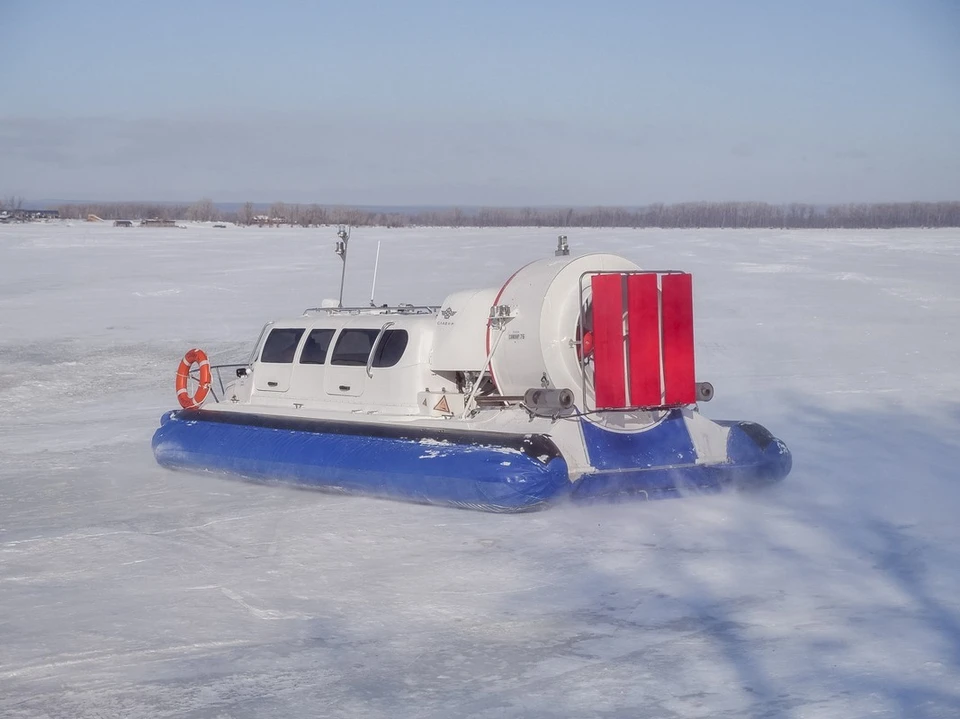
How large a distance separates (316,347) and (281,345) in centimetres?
52

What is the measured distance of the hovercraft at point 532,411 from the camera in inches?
314

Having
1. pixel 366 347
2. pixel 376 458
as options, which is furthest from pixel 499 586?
pixel 366 347

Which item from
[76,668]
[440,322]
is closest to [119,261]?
[440,322]

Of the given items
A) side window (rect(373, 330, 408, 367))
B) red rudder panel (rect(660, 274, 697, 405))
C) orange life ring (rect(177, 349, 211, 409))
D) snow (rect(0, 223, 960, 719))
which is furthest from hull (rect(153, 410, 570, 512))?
red rudder panel (rect(660, 274, 697, 405))

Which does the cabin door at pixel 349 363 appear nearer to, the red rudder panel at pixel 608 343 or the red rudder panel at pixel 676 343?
the red rudder panel at pixel 608 343

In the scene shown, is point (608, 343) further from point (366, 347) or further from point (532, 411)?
point (366, 347)

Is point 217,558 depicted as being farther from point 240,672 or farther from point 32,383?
point 32,383

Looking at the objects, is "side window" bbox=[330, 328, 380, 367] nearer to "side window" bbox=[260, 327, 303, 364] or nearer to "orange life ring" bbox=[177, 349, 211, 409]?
"side window" bbox=[260, 327, 303, 364]

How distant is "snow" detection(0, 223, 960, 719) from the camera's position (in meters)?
4.71

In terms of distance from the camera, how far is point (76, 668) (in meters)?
5.16

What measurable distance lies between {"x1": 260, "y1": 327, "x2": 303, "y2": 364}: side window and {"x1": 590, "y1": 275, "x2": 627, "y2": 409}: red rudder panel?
3.50 metres

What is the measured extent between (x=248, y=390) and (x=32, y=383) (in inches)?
254

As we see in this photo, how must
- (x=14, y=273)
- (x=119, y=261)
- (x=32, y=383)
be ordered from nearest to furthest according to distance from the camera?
(x=32, y=383)
(x=14, y=273)
(x=119, y=261)

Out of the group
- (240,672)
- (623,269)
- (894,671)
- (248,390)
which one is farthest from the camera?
(248,390)
